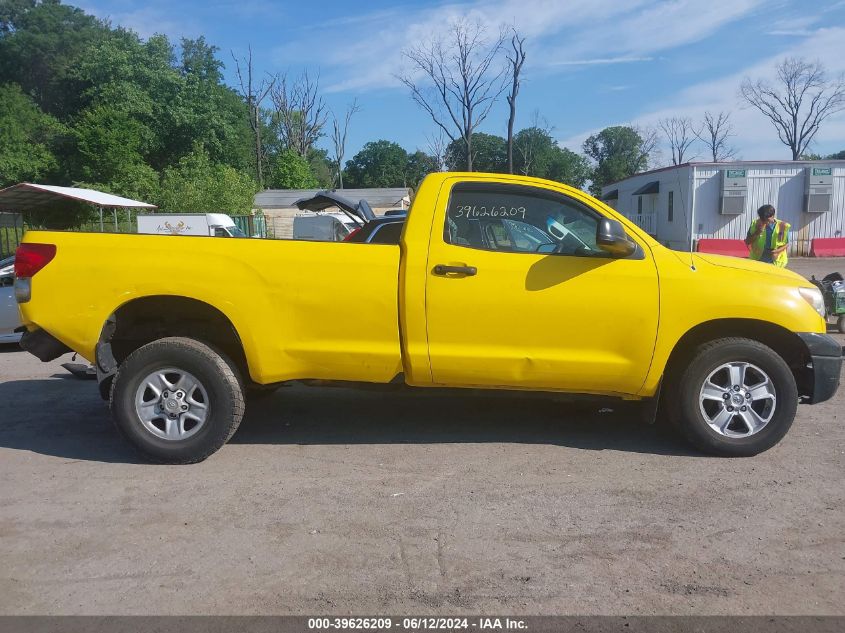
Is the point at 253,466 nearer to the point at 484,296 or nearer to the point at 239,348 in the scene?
the point at 239,348

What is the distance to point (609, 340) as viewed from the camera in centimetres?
496

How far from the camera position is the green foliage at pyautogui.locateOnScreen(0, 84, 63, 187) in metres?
45.0

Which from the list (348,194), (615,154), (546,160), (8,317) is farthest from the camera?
(615,154)

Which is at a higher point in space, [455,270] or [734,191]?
[734,191]

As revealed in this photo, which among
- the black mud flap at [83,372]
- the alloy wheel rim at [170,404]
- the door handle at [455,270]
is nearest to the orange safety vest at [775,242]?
the door handle at [455,270]

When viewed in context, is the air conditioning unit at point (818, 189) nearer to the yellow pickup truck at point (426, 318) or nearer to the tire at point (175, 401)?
the yellow pickup truck at point (426, 318)

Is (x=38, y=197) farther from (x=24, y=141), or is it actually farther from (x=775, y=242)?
(x=24, y=141)

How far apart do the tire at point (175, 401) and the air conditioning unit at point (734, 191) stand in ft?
94.2

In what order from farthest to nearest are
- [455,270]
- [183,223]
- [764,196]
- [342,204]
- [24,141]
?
1. [24,141]
2. [764,196]
3. [183,223]
4. [342,204]
5. [455,270]

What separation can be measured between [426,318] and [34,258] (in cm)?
266

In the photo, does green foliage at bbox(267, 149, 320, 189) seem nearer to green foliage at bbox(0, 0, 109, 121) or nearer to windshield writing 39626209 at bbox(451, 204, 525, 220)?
green foliage at bbox(0, 0, 109, 121)

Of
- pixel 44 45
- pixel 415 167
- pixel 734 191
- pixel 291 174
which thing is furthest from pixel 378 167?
pixel 734 191

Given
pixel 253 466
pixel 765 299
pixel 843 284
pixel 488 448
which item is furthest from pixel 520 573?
pixel 843 284

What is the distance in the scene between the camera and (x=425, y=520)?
13.5 ft
